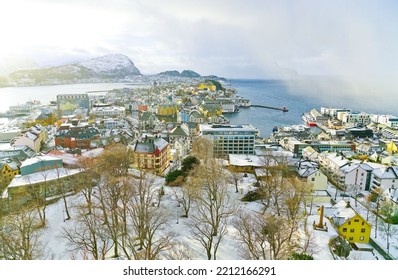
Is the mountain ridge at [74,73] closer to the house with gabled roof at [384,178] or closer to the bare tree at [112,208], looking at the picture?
the bare tree at [112,208]

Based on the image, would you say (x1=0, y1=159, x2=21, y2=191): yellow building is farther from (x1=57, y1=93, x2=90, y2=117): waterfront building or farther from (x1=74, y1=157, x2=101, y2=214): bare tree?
(x1=57, y1=93, x2=90, y2=117): waterfront building

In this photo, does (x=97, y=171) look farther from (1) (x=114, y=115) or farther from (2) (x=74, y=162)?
(1) (x=114, y=115)

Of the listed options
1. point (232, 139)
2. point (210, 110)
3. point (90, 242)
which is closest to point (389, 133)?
point (232, 139)

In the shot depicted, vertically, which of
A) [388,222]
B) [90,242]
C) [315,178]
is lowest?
[388,222]

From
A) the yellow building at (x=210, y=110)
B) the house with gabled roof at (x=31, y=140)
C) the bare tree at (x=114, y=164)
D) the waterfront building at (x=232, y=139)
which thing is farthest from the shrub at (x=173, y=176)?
the yellow building at (x=210, y=110)

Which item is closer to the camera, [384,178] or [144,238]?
[144,238]

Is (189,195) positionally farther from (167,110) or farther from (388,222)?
(167,110)
